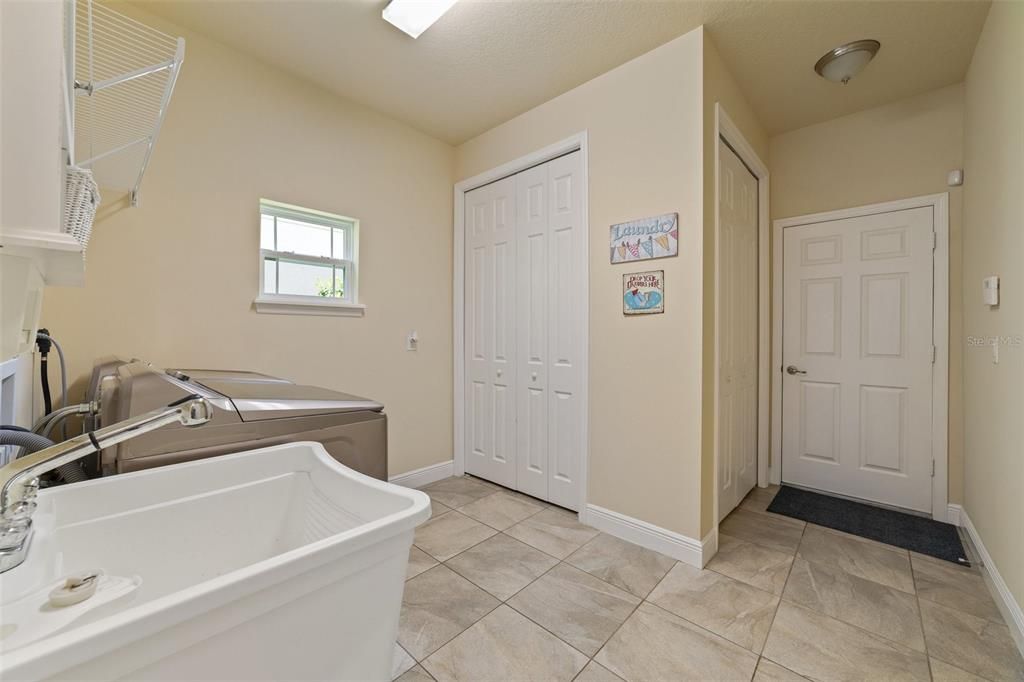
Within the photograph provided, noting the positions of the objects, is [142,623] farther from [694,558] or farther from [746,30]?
[746,30]

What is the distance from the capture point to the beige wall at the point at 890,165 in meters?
2.50

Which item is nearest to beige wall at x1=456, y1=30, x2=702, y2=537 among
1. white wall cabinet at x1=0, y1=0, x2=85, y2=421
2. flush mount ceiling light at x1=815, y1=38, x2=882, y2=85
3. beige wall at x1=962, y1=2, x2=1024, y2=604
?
flush mount ceiling light at x1=815, y1=38, x2=882, y2=85

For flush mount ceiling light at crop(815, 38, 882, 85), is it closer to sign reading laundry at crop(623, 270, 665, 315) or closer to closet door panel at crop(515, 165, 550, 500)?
sign reading laundry at crop(623, 270, 665, 315)

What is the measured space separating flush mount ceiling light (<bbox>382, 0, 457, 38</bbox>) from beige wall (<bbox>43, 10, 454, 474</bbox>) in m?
0.87

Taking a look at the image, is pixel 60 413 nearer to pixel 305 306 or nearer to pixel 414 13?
pixel 305 306

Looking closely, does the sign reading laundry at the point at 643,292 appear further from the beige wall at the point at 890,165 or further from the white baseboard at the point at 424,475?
the white baseboard at the point at 424,475

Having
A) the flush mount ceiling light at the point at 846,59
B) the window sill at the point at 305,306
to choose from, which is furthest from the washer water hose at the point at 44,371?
the flush mount ceiling light at the point at 846,59

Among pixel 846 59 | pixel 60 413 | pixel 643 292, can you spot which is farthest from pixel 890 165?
pixel 60 413

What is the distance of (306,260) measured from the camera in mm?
2576

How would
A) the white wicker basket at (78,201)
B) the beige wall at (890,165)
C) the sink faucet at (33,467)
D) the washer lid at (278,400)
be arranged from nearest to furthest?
1. the sink faucet at (33,467)
2. the white wicker basket at (78,201)
3. the washer lid at (278,400)
4. the beige wall at (890,165)

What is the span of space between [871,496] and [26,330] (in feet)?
13.3

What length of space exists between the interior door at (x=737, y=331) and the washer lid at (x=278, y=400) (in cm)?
193

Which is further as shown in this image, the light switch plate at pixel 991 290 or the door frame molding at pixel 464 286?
the door frame molding at pixel 464 286

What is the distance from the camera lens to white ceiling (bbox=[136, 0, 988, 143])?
6.34ft
